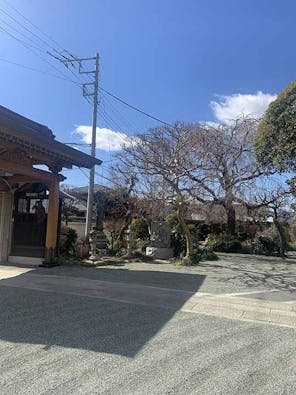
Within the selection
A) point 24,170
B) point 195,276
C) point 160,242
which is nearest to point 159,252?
point 160,242

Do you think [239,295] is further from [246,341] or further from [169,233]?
[169,233]

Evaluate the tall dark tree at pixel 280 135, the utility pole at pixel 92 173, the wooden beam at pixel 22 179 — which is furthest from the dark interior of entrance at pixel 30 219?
the tall dark tree at pixel 280 135

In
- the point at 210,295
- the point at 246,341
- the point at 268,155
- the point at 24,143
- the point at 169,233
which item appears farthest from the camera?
the point at 169,233

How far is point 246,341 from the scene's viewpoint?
4848mm

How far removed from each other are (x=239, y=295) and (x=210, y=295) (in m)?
0.66

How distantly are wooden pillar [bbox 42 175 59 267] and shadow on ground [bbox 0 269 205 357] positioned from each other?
3.34 meters

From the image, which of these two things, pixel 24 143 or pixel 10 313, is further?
pixel 24 143

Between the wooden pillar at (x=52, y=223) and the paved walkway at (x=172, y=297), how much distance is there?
182 centimetres

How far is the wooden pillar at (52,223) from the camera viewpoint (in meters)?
11.3

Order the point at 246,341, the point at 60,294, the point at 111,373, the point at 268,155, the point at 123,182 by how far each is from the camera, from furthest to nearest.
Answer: the point at 123,182 → the point at 268,155 → the point at 60,294 → the point at 246,341 → the point at 111,373

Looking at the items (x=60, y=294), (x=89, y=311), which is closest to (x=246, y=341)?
(x=89, y=311)

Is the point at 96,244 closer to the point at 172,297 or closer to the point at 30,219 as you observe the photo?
the point at 30,219

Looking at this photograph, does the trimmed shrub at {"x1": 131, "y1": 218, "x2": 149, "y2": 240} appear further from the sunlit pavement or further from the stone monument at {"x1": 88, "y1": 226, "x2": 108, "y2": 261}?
the sunlit pavement

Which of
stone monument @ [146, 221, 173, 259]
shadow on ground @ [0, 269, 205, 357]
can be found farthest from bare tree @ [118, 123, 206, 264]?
shadow on ground @ [0, 269, 205, 357]
